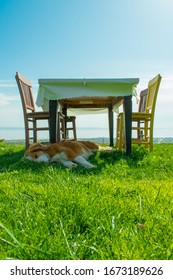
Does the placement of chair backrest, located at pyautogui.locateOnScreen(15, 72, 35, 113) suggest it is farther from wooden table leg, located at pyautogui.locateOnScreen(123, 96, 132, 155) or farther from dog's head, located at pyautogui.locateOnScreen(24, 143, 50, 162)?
wooden table leg, located at pyautogui.locateOnScreen(123, 96, 132, 155)

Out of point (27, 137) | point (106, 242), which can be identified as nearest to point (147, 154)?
point (27, 137)

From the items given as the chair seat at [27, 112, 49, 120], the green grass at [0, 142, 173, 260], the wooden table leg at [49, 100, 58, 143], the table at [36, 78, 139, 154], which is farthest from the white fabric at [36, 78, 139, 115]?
the green grass at [0, 142, 173, 260]

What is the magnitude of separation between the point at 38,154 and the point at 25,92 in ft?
7.99

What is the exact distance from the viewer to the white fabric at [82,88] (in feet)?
18.7

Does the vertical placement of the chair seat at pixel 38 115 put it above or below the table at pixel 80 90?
below

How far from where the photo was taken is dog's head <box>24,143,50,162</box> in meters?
4.93

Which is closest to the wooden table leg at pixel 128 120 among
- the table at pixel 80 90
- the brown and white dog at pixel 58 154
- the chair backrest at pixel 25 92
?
the table at pixel 80 90

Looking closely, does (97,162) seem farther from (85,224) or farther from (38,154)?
(85,224)

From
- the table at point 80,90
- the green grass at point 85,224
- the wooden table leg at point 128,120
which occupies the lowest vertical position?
the green grass at point 85,224

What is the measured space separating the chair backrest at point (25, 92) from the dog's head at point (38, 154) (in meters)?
1.73

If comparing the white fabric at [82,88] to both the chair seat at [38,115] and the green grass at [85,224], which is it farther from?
the green grass at [85,224]

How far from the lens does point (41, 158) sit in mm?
4922

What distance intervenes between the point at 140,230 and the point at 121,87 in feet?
14.4
